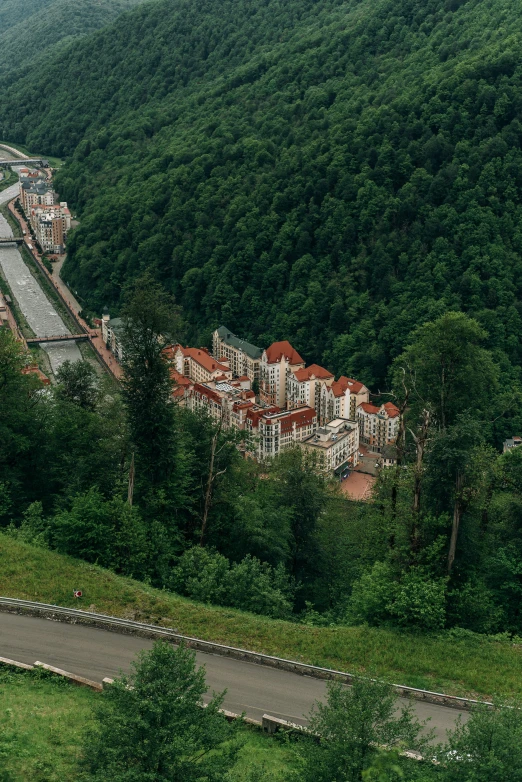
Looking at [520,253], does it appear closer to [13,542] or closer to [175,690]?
[13,542]

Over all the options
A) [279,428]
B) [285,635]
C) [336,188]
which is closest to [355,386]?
[279,428]

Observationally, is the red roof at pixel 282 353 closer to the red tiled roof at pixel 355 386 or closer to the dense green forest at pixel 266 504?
the red tiled roof at pixel 355 386

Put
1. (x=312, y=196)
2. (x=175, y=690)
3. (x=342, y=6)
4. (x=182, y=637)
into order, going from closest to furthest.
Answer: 1. (x=175, y=690)
2. (x=182, y=637)
3. (x=312, y=196)
4. (x=342, y=6)

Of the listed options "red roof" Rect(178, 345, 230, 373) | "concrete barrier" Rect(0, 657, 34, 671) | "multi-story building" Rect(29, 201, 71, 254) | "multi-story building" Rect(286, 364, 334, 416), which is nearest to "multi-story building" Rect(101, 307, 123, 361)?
"red roof" Rect(178, 345, 230, 373)

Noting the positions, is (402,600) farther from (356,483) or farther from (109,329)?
(109,329)

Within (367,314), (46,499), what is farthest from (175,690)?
(367,314)

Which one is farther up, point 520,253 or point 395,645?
point 520,253
